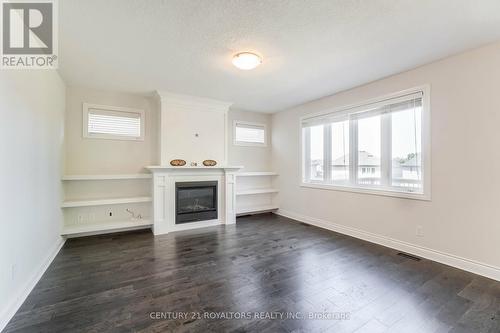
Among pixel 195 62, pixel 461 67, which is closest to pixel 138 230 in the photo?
pixel 195 62

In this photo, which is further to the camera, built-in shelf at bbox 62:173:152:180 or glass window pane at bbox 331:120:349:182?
glass window pane at bbox 331:120:349:182

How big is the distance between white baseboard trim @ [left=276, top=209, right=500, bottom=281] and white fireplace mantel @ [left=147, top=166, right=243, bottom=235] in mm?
1881

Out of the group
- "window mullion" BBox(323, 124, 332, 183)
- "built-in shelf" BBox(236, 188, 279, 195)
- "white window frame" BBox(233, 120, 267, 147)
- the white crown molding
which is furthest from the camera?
"white window frame" BBox(233, 120, 267, 147)

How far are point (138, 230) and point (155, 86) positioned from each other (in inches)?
109

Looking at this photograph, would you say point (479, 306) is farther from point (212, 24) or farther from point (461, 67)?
point (212, 24)

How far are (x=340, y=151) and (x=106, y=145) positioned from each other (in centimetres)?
451

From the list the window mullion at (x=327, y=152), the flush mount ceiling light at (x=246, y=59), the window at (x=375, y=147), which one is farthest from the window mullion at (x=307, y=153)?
the flush mount ceiling light at (x=246, y=59)

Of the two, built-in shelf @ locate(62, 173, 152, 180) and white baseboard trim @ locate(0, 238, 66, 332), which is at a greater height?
built-in shelf @ locate(62, 173, 152, 180)

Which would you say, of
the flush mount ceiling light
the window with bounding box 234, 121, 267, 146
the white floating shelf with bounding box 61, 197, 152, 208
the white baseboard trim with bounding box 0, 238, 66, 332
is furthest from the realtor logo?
the window with bounding box 234, 121, 267, 146

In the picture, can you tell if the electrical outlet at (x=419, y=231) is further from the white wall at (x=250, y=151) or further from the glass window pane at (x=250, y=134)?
the glass window pane at (x=250, y=134)

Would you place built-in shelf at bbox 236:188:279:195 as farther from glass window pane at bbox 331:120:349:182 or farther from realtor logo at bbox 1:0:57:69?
realtor logo at bbox 1:0:57:69

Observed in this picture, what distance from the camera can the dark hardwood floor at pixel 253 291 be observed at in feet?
5.90

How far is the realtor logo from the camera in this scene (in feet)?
6.30

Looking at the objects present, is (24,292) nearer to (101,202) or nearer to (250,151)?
(101,202)
